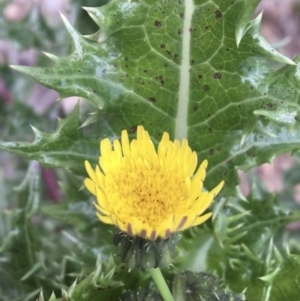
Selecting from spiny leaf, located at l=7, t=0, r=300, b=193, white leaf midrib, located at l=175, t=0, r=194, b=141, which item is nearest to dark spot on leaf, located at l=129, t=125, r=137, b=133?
spiny leaf, located at l=7, t=0, r=300, b=193

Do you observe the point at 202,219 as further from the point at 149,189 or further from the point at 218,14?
the point at 218,14

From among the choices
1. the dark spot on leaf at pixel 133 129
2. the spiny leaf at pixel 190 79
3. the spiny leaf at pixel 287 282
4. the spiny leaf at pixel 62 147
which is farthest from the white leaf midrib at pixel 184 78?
the spiny leaf at pixel 287 282

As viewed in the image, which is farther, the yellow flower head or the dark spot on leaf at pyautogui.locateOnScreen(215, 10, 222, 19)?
the dark spot on leaf at pyautogui.locateOnScreen(215, 10, 222, 19)

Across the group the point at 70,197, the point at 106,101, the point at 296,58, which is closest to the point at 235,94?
the point at 296,58

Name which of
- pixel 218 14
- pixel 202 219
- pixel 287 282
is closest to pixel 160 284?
pixel 202 219

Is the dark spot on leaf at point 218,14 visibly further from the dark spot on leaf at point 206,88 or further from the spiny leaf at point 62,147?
the spiny leaf at point 62,147

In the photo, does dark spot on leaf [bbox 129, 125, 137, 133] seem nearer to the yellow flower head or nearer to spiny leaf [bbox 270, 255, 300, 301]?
the yellow flower head
